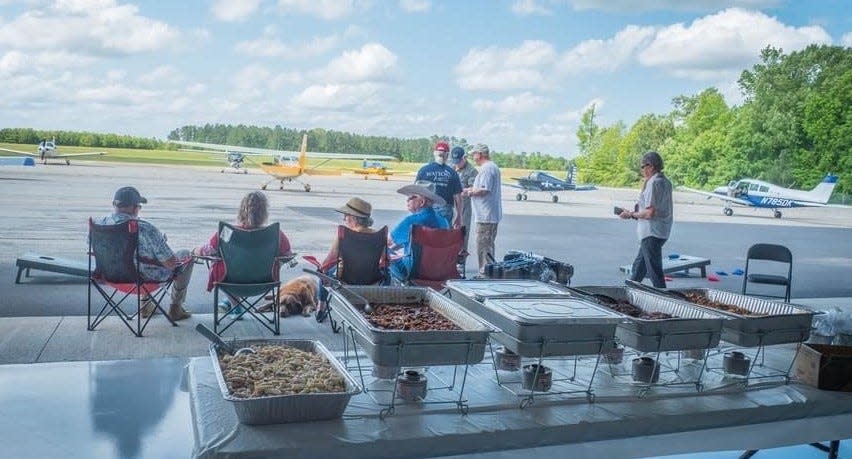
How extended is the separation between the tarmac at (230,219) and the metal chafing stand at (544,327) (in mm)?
2165

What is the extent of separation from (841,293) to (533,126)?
4.69m

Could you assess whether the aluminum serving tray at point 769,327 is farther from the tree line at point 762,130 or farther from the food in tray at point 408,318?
the tree line at point 762,130

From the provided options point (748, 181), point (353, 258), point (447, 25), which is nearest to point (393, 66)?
point (447, 25)

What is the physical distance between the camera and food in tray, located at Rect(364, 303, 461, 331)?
6.89 feet

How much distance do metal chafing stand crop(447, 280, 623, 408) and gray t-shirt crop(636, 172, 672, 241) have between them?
2.95m

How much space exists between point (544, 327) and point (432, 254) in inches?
105

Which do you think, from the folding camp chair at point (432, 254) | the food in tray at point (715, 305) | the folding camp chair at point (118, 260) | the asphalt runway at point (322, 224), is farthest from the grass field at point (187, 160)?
the food in tray at point (715, 305)

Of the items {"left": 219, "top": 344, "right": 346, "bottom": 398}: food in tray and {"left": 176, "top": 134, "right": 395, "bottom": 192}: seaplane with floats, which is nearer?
{"left": 219, "top": 344, "right": 346, "bottom": 398}: food in tray

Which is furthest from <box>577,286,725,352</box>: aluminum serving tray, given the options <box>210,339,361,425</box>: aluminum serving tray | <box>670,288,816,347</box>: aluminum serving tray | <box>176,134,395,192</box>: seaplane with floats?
<box>176,134,395,192</box>: seaplane with floats

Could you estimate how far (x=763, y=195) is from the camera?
1717 cm

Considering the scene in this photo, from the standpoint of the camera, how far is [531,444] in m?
1.93

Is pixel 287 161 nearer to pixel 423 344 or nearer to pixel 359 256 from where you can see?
pixel 359 256

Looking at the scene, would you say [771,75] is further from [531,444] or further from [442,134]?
[531,444]

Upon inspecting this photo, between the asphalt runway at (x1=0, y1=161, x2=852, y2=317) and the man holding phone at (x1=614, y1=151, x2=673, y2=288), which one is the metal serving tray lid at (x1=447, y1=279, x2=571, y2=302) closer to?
the man holding phone at (x1=614, y1=151, x2=673, y2=288)
